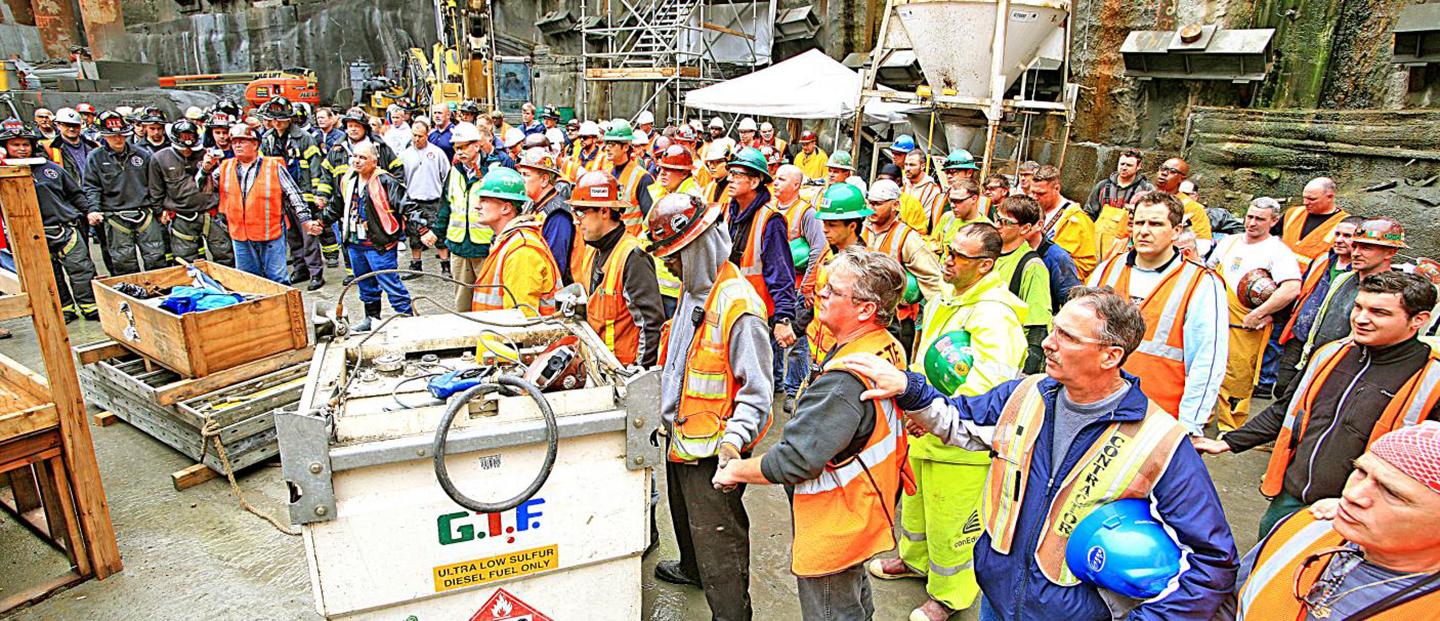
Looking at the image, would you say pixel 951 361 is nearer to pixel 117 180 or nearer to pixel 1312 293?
pixel 1312 293

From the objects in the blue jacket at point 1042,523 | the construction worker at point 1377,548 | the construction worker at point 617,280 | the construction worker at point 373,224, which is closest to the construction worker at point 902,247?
the construction worker at point 617,280

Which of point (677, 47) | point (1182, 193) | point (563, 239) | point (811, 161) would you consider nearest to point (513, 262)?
point (563, 239)

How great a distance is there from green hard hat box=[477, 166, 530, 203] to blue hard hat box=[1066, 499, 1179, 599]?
11.7ft

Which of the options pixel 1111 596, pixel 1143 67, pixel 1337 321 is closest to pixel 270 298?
pixel 1111 596

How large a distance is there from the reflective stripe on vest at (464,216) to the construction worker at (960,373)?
4324 mm

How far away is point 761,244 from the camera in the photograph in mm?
4969

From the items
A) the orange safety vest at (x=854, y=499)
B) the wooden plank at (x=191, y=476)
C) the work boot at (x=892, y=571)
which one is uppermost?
A: the orange safety vest at (x=854, y=499)

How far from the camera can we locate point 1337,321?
4.20 metres

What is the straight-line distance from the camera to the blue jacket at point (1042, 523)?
1.71 meters

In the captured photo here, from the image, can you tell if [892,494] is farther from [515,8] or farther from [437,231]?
[515,8]

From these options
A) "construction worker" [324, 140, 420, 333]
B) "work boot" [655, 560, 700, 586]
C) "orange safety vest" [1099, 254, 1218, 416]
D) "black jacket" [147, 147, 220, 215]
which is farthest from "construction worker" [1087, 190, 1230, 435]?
"black jacket" [147, 147, 220, 215]

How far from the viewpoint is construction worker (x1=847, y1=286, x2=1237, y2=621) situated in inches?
68.6

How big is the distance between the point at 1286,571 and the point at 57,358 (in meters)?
4.58

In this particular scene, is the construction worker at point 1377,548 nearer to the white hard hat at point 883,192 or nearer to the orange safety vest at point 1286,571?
the orange safety vest at point 1286,571
